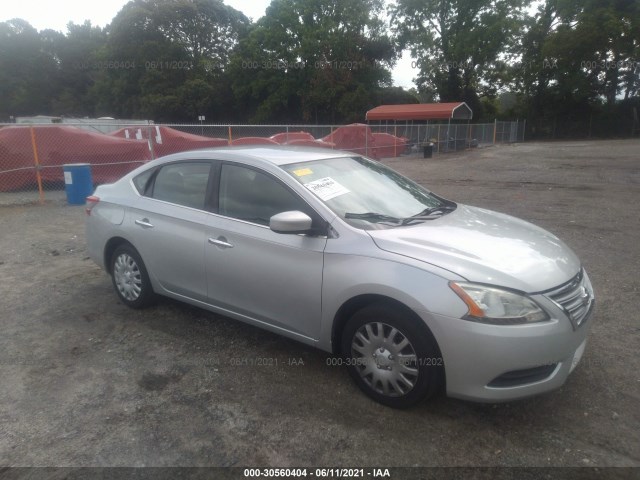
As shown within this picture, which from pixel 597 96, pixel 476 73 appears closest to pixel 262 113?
pixel 476 73

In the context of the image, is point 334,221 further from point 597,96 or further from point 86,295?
point 597,96

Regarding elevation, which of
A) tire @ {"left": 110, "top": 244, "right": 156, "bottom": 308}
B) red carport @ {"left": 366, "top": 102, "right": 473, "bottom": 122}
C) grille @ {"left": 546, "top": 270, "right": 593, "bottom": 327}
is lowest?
tire @ {"left": 110, "top": 244, "right": 156, "bottom": 308}

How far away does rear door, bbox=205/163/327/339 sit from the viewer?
317 centimetres

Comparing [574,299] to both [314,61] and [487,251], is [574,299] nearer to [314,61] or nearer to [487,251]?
[487,251]

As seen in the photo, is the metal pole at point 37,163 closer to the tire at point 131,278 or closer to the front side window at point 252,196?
the tire at point 131,278

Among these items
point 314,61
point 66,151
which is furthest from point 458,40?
point 66,151

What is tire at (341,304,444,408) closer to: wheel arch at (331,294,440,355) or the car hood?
wheel arch at (331,294,440,355)

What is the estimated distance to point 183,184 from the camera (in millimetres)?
4105

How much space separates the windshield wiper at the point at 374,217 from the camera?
129 inches

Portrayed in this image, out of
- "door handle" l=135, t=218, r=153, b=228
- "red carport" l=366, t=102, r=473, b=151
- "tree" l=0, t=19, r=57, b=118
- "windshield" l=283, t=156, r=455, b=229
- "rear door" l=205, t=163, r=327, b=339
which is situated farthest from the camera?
"tree" l=0, t=19, r=57, b=118

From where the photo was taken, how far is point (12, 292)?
5098 mm

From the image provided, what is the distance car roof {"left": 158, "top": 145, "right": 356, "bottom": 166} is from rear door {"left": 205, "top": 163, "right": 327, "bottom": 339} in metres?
0.12

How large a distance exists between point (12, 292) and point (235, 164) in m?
3.22

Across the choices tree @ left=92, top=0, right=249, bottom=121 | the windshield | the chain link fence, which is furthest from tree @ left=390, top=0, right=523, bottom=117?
the windshield
